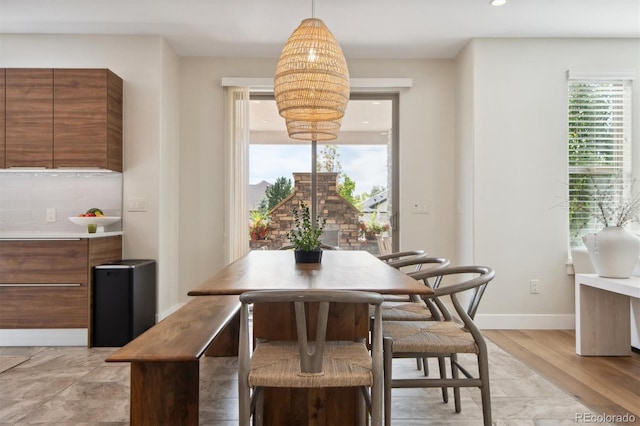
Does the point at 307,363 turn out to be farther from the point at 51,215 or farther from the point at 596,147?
the point at 596,147

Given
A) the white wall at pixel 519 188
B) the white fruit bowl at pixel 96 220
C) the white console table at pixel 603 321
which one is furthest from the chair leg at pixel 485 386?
the white fruit bowl at pixel 96 220

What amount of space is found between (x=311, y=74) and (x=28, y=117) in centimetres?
272

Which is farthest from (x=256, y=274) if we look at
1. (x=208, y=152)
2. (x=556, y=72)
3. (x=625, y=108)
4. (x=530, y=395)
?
(x=625, y=108)

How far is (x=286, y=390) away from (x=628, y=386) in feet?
7.21

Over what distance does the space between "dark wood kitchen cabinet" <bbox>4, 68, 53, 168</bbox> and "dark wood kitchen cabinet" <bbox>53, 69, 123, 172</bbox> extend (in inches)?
2.3

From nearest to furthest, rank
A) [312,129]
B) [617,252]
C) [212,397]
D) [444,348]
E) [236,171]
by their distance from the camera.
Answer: [444,348], [212,397], [312,129], [617,252], [236,171]

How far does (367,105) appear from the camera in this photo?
4.79 m

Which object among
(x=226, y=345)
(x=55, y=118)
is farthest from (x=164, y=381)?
(x=55, y=118)

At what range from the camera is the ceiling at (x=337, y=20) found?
3457 millimetres

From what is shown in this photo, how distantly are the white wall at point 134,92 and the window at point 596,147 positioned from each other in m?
3.93

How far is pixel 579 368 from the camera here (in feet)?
9.70

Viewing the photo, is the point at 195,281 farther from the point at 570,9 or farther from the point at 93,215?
the point at 570,9

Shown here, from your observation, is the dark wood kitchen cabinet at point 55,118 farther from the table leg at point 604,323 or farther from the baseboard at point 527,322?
the table leg at point 604,323

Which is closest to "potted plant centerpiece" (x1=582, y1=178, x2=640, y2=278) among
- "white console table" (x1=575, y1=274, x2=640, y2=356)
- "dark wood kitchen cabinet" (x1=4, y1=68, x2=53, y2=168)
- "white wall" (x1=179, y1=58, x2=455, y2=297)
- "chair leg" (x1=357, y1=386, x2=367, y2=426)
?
Result: "white console table" (x1=575, y1=274, x2=640, y2=356)
